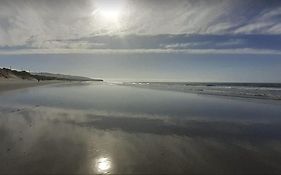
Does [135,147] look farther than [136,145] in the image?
No

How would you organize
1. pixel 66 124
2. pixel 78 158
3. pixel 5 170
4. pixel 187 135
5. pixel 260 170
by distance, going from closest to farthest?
pixel 5 170 < pixel 260 170 < pixel 78 158 < pixel 187 135 < pixel 66 124

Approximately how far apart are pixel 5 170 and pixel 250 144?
7242mm

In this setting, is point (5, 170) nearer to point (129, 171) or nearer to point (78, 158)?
point (78, 158)

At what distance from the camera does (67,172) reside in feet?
21.6

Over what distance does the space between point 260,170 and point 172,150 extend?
8.27 ft

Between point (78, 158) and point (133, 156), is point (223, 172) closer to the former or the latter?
point (133, 156)

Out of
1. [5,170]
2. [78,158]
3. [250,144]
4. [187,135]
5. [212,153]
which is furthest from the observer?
[187,135]

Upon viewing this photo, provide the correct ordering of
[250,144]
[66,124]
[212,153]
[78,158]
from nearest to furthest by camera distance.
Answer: [78,158], [212,153], [250,144], [66,124]

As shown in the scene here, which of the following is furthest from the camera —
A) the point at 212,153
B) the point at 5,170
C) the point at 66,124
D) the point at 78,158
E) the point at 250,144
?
the point at 66,124

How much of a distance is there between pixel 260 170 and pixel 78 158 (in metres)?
4.38

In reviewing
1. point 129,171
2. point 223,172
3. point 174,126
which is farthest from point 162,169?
point 174,126

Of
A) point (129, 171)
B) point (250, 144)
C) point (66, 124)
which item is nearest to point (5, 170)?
point (129, 171)

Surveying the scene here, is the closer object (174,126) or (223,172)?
(223,172)

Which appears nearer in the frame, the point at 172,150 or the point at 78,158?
the point at 78,158
